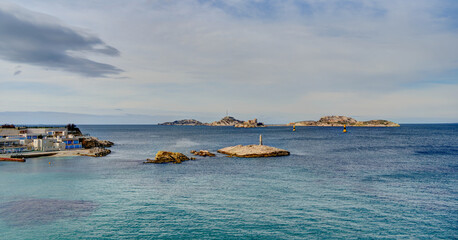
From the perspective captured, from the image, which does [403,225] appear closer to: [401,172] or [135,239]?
[135,239]

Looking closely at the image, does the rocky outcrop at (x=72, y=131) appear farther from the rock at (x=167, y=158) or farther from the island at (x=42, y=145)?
the rock at (x=167, y=158)

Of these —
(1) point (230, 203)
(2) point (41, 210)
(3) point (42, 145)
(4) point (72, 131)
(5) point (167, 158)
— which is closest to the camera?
(2) point (41, 210)

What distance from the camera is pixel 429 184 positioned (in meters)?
48.7

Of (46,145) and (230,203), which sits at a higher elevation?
(46,145)

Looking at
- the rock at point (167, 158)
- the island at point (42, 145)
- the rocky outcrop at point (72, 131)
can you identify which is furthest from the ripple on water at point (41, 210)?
the rocky outcrop at point (72, 131)

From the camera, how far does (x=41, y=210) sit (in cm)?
3512

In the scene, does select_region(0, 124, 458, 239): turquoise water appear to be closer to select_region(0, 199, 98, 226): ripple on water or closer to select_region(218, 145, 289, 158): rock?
select_region(0, 199, 98, 226): ripple on water

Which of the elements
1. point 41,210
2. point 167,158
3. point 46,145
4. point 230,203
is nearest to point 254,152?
point 167,158

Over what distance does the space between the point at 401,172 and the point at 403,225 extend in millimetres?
35410

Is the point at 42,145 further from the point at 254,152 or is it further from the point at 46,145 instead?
the point at 254,152

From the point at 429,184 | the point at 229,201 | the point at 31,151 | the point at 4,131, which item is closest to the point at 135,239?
the point at 229,201

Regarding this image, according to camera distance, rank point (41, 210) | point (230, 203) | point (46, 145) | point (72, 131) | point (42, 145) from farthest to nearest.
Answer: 1. point (72, 131)
2. point (46, 145)
3. point (42, 145)
4. point (230, 203)
5. point (41, 210)

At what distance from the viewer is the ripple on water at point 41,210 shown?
104ft

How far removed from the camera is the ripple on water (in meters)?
31.8
